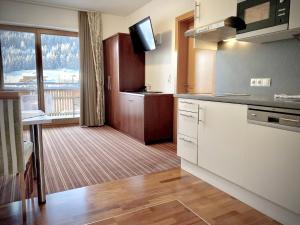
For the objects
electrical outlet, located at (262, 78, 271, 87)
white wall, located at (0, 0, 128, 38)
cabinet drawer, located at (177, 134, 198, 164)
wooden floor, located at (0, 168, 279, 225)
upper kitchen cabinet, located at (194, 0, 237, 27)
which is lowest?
wooden floor, located at (0, 168, 279, 225)

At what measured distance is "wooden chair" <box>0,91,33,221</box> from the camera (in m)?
1.37

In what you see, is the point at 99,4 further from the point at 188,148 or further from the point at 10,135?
the point at 10,135

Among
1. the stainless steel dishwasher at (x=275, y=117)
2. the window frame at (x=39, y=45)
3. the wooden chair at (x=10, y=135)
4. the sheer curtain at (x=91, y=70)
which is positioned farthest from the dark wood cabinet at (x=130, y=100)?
the wooden chair at (x=10, y=135)

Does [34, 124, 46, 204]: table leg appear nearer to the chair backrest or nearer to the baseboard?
the chair backrest

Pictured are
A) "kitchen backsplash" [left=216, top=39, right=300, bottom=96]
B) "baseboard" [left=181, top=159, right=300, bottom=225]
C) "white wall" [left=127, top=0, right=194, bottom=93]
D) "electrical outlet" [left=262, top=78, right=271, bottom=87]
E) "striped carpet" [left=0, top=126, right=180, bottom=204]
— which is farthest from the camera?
"white wall" [left=127, top=0, right=194, bottom=93]

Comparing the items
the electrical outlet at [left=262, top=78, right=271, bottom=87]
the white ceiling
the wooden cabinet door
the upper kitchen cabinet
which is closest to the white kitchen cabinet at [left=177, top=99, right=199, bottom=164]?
the electrical outlet at [left=262, top=78, right=271, bottom=87]

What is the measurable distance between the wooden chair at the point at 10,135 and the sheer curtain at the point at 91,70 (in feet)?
12.4

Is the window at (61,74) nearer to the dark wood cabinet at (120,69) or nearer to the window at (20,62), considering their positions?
the window at (20,62)

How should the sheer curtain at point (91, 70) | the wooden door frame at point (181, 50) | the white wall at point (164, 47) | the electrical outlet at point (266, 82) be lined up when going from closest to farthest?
1. the electrical outlet at point (266, 82)
2. the wooden door frame at point (181, 50)
3. the white wall at point (164, 47)
4. the sheer curtain at point (91, 70)

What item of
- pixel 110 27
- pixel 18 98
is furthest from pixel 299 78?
pixel 110 27

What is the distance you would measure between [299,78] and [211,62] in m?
1.41

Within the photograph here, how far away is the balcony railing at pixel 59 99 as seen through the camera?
5078 millimetres

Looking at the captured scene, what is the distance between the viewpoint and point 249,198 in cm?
191

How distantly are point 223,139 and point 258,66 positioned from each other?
86 cm
